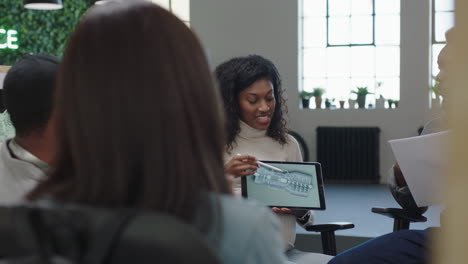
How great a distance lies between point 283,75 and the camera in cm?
912

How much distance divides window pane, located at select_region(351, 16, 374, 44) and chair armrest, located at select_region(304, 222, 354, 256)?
22.2ft

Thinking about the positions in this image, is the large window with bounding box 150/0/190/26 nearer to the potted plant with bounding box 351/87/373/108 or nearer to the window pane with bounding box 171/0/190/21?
the window pane with bounding box 171/0/190/21

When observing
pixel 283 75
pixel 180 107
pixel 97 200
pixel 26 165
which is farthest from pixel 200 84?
pixel 283 75

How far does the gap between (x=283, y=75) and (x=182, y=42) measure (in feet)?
27.2

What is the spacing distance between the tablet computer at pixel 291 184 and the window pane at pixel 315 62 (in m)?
6.97

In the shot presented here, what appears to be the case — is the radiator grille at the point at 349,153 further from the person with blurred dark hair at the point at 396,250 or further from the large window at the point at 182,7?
the person with blurred dark hair at the point at 396,250

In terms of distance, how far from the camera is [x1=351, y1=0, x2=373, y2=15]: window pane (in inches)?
357

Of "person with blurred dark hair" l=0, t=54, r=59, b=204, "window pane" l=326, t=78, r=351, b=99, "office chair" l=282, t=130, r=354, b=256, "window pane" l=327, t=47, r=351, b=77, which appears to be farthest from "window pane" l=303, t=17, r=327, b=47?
"person with blurred dark hair" l=0, t=54, r=59, b=204

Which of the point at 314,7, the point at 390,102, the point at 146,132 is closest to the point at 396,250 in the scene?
the point at 146,132

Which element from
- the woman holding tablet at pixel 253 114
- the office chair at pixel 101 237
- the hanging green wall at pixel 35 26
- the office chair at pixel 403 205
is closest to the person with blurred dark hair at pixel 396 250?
the office chair at pixel 403 205

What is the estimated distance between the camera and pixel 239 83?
279cm

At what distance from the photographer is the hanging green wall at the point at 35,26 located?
8.80 m

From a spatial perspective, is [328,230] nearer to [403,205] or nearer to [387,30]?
[403,205]

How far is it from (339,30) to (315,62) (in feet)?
1.91
